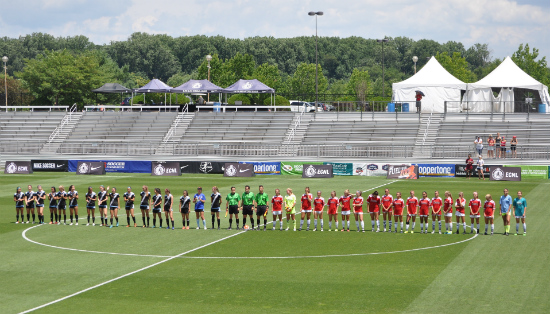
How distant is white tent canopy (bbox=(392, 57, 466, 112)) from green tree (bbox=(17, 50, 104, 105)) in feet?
138

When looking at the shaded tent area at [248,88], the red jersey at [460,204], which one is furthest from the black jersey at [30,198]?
the shaded tent area at [248,88]

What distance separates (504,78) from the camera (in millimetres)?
64438

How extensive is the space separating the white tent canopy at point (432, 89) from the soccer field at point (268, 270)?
36613mm

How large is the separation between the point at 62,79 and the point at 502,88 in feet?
178

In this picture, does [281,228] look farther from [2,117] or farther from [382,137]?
[2,117]

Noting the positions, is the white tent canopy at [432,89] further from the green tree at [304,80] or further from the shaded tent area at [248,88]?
the green tree at [304,80]

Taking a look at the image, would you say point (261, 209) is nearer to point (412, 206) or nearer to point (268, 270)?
point (412, 206)

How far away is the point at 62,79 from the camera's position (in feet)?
287

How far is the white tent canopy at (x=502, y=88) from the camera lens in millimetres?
63312

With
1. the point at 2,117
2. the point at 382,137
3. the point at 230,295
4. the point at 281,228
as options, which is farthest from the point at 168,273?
the point at 2,117

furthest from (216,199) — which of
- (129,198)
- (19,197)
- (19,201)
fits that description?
(19,201)

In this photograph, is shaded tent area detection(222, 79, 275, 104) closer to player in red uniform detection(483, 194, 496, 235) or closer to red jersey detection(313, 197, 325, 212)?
red jersey detection(313, 197, 325, 212)

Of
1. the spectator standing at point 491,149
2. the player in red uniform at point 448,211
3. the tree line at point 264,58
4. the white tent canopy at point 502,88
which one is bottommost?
the player in red uniform at point 448,211

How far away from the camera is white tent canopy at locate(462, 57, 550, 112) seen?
6331 cm
